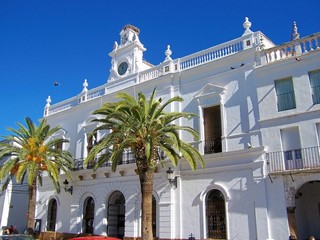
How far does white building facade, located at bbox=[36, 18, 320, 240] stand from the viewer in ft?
48.5

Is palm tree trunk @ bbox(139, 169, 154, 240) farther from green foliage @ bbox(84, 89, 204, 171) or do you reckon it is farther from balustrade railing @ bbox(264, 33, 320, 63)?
balustrade railing @ bbox(264, 33, 320, 63)

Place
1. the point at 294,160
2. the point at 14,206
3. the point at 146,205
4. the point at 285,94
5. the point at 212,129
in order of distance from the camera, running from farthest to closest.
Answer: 1. the point at 14,206
2. the point at 212,129
3. the point at 285,94
4. the point at 146,205
5. the point at 294,160

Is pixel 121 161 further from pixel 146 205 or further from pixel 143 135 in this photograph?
pixel 146 205

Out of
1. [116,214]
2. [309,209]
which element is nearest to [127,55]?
[116,214]

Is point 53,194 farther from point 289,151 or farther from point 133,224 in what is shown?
point 289,151

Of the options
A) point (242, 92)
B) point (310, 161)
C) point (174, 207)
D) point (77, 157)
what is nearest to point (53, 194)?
point (77, 157)

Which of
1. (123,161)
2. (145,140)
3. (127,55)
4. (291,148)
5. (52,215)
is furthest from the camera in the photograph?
(52,215)

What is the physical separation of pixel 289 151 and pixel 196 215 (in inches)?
216

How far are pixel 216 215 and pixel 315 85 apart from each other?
749 cm

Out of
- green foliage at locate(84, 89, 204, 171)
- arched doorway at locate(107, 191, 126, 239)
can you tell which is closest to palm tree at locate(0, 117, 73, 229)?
arched doorway at locate(107, 191, 126, 239)

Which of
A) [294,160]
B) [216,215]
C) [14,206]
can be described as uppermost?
[294,160]

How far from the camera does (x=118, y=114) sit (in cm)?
1599

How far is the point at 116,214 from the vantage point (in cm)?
2155

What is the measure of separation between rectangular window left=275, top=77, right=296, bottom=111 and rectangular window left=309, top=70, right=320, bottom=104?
0.84 meters
